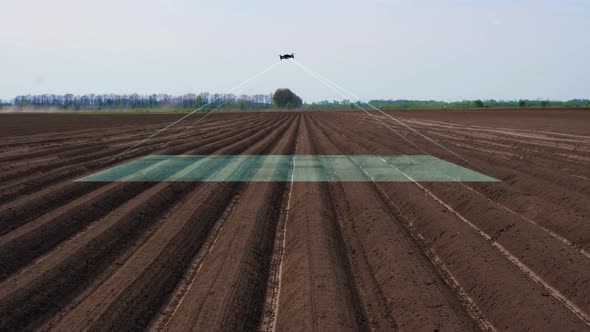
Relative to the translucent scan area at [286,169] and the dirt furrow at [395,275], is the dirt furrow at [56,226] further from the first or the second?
the dirt furrow at [395,275]

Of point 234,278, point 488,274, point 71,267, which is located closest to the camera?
point 234,278

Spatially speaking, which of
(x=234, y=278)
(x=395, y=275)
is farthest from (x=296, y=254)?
(x=395, y=275)

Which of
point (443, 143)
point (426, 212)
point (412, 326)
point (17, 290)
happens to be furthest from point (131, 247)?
point (443, 143)

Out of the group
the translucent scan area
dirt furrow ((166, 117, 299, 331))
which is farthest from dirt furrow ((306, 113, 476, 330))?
the translucent scan area

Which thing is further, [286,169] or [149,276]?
[286,169]

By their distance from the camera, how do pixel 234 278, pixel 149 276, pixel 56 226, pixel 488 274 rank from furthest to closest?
1. pixel 56 226
2. pixel 488 274
3. pixel 149 276
4. pixel 234 278

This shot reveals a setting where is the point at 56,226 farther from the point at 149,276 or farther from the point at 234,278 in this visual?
the point at 234,278

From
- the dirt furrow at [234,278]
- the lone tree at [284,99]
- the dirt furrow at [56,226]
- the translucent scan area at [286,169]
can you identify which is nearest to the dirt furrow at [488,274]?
the dirt furrow at [234,278]
